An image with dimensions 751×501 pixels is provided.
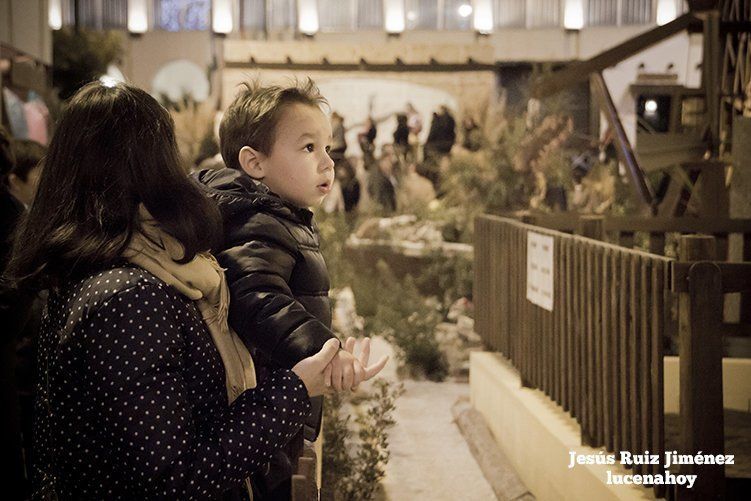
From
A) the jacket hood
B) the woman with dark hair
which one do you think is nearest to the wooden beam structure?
the jacket hood

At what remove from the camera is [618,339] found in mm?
4418

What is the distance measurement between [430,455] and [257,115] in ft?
14.9

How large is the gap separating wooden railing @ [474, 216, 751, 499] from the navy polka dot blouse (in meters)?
2.04

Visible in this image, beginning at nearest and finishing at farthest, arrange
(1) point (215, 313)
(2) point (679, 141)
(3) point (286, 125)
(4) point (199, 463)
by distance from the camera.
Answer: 1. (4) point (199, 463)
2. (1) point (215, 313)
3. (3) point (286, 125)
4. (2) point (679, 141)

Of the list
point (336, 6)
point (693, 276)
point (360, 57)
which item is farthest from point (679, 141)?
point (336, 6)

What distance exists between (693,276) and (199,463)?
2.29 m

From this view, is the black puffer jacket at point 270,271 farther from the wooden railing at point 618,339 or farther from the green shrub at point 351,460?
the green shrub at point 351,460

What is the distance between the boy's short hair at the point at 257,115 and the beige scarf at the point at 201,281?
0.80 meters

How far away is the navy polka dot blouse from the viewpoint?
6.59 feet

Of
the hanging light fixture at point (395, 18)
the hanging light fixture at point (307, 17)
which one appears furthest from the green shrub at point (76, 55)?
the hanging light fixture at point (395, 18)

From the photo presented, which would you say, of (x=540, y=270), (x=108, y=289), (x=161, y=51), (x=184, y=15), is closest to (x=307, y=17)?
(x=184, y=15)

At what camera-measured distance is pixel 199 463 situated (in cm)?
208

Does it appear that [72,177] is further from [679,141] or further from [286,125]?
[679,141]

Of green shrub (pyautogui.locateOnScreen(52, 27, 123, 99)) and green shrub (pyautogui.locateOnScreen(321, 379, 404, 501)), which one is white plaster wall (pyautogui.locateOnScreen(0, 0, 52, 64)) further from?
green shrub (pyautogui.locateOnScreen(52, 27, 123, 99))
